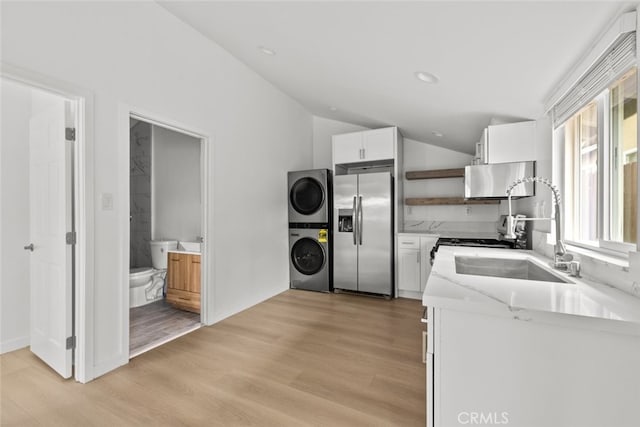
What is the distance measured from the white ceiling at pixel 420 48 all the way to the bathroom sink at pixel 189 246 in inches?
89.7

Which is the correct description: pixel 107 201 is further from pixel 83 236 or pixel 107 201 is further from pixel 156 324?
pixel 156 324

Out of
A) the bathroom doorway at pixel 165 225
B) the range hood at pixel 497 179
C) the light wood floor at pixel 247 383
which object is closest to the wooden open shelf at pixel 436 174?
the range hood at pixel 497 179

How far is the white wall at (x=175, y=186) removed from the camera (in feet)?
12.7

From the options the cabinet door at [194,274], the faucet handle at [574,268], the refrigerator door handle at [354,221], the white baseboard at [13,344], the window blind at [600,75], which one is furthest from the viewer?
the refrigerator door handle at [354,221]

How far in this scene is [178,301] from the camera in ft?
10.8

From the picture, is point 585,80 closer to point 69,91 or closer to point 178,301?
point 69,91

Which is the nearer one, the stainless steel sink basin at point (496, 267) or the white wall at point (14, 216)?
the stainless steel sink basin at point (496, 267)

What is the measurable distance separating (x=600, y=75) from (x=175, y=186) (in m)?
4.33

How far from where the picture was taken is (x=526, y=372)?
92 cm

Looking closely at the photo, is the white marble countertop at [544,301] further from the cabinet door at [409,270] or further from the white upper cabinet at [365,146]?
the white upper cabinet at [365,146]

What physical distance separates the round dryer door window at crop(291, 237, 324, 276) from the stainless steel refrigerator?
25 cm

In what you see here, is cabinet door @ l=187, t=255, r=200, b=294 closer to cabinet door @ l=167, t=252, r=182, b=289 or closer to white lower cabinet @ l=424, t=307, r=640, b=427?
cabinet door @ l=167, t=252, r=182, b=289

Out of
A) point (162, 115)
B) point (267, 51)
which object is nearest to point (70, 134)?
point (162, 115)

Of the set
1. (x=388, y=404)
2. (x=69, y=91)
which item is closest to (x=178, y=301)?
(x=69, y=91)
